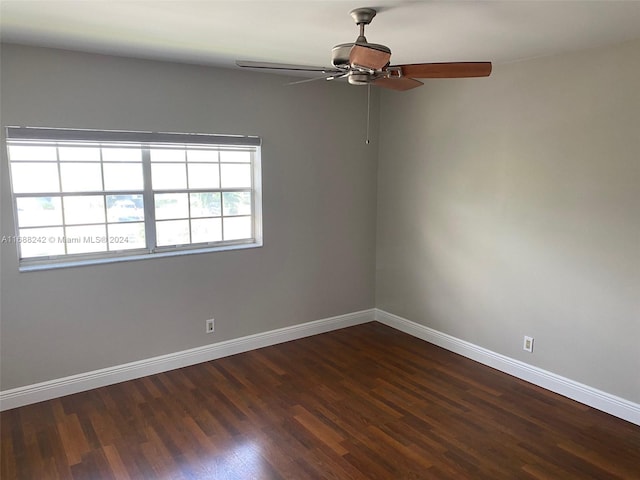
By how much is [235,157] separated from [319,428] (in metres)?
2.27

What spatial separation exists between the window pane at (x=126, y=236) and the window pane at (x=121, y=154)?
483 millimetres

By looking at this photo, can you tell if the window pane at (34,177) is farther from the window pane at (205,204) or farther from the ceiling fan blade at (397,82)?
the ceiling fan blade at (397,82)

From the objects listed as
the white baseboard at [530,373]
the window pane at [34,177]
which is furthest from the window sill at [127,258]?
the white baseboard at [530,373]

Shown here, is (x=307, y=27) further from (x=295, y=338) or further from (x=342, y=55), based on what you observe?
(x=295, y=338)

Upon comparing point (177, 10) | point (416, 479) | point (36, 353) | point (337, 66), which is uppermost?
point (177, 10)

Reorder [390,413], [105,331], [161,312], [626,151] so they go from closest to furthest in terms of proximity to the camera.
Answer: [626,151] < [390,413] < [105,331] < [161,312]

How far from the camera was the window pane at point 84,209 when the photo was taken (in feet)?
10.3

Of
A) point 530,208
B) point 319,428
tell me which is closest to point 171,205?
point 319,428

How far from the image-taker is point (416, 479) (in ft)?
7.74

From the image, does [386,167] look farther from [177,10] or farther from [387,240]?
[177,10]

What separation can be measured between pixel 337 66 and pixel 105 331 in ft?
8.40

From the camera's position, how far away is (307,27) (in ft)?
7.93

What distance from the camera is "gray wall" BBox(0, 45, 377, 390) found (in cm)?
296

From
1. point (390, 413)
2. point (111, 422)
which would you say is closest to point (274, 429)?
point (390, 413)
